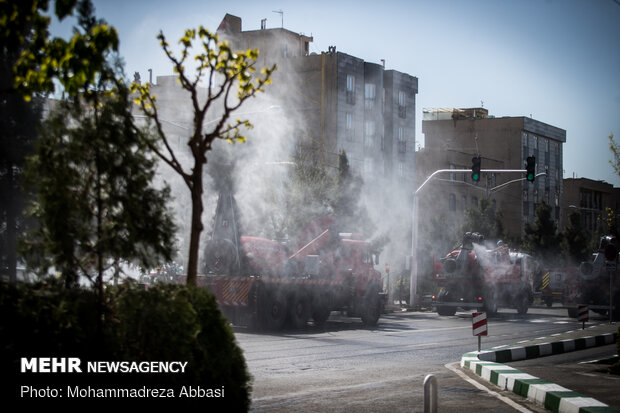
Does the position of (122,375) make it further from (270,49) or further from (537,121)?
(537,121)

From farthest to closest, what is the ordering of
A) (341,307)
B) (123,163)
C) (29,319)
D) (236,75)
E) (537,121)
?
(537,121)
(341,307)
(236,75)
(123,163)
(29,319)

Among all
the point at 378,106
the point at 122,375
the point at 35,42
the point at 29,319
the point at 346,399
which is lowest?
the point at 346,399

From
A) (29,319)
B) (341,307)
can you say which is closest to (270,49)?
(341,307)

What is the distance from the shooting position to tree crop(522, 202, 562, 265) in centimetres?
6172

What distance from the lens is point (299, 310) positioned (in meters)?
24.8

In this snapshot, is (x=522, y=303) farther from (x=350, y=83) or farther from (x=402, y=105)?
(x=402, y=105)

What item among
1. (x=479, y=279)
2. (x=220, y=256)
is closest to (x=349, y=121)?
(x=479, y=279)

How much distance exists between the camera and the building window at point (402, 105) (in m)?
69.6

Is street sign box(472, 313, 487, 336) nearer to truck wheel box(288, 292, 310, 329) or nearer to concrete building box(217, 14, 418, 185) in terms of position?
truck wheel box(288, 292, 310, 329)

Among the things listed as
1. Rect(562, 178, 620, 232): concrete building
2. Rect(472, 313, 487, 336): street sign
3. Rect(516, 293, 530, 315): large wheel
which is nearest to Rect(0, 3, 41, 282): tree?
Rect(472, 313, 487, 336): street sign

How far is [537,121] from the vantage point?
291ft

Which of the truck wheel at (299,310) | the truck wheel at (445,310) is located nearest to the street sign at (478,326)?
the truck wheel at (299,310)

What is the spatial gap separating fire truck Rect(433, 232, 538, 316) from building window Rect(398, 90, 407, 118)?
3495cm

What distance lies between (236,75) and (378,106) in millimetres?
59518
